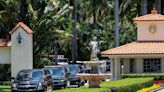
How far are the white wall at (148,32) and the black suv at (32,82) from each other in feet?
54.3

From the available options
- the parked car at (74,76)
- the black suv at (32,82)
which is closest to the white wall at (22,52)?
the parked car at (74,76)

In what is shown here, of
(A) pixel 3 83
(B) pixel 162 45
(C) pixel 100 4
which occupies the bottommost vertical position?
(A) pixel 3 83

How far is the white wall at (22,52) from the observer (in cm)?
4569

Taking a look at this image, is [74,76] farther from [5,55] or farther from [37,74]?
[5,55]

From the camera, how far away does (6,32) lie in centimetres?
5250

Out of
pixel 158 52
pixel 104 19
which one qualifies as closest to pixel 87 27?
pixel 104 19

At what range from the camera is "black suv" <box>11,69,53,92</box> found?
34.7 meters

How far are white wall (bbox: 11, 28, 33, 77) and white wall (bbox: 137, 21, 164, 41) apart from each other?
415 inches

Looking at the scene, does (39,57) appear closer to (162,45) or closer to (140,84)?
(162,45)

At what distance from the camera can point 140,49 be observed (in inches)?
1892

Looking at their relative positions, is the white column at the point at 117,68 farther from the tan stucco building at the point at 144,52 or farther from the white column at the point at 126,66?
the white column at the point at 126,66

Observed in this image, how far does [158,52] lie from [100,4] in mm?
20544

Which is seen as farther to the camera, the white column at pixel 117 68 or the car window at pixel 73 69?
the white column at pixel 117 68

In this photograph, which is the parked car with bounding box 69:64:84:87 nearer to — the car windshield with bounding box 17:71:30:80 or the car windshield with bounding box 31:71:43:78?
the car windshield with bounding box 31:71:43:78
